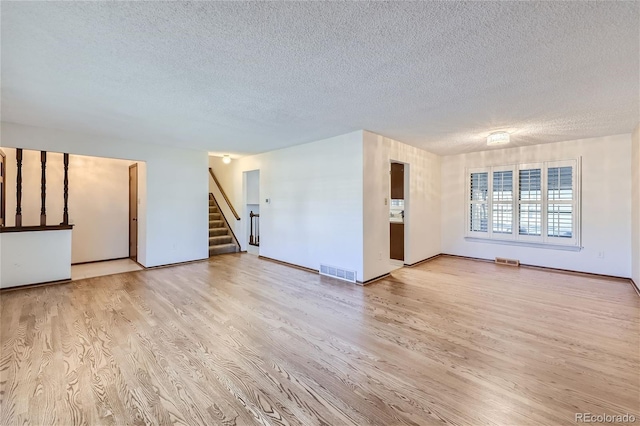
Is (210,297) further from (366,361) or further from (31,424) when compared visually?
(366,361)

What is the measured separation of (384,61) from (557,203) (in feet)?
16.6

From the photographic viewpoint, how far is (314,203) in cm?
521

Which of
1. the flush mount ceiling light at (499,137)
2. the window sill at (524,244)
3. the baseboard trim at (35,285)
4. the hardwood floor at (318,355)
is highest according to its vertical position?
the flush mount ceiling light at (499,137)

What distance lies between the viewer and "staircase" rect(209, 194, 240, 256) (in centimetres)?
703

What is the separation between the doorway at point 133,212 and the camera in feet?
19.6

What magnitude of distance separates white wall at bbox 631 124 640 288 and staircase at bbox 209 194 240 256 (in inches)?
298

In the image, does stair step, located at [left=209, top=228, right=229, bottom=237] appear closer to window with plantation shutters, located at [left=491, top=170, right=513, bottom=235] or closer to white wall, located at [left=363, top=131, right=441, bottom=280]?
white wall, located at [left=363, top=131, right=441, bottom=280]

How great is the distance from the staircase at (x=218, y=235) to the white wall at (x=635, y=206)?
24.9 feet

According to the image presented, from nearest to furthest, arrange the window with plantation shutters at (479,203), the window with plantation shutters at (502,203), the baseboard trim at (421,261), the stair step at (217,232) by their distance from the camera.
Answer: the baseboard trim at (421,261) < the window with plantation shutters at (502,203) < the window with plantation shutters at (479,203) < the stair step at (217,232)

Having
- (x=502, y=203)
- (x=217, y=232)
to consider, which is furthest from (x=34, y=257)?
(x=502, y=203)

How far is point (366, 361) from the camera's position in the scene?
7.47 feet

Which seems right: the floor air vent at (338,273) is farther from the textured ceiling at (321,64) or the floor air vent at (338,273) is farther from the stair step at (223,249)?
the stair step at (223,249)

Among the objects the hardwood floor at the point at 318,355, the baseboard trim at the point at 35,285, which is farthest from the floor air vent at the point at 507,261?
the baseboard trim at the point at 35,285

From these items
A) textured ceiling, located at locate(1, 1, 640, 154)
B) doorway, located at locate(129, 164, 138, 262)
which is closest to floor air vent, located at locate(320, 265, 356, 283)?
textured ceiling, located at locate(1, 1, 640, 154)
